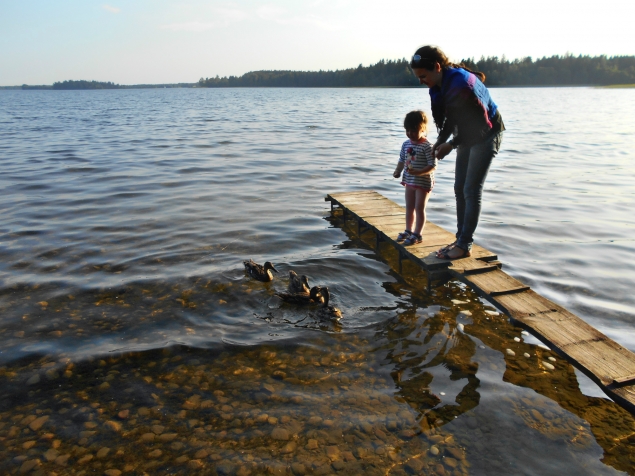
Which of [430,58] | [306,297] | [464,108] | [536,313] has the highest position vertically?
[430,58]

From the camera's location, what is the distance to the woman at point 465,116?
5281 millimetres

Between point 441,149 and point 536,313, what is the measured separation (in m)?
2.28

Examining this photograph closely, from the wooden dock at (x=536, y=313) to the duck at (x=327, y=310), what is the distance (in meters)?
1.42

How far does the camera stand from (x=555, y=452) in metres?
3.71

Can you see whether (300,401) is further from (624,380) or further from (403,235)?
(403,235)

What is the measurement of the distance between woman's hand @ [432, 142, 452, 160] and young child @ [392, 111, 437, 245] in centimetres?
29

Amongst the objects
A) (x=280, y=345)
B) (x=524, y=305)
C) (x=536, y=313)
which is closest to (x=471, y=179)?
(x=524, y=305)

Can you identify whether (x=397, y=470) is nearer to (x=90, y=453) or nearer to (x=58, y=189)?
(x=90, y=453)

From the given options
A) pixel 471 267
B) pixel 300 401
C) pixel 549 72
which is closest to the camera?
pixel 300 401

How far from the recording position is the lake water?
3.75 meters

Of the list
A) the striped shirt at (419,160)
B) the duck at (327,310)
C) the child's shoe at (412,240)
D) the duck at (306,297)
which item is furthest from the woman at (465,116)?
the duck at (306,297)

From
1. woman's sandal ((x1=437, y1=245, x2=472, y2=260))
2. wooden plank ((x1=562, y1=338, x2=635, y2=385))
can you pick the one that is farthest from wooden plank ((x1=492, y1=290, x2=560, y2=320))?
woman's sandal ((x1=437, y1=245, x2=472, y2=260))

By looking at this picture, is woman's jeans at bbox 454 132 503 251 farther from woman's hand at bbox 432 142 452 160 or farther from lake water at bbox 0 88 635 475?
lake water at bbox 0 88 635 475

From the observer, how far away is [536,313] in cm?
500
